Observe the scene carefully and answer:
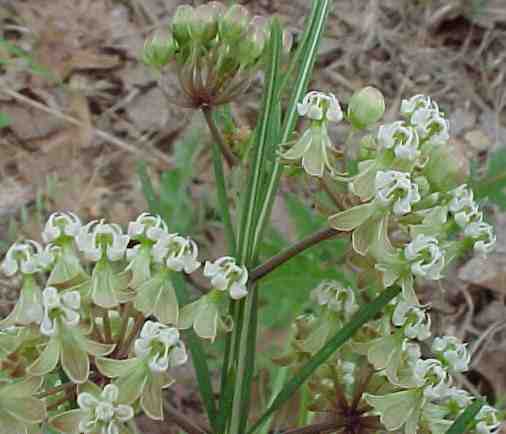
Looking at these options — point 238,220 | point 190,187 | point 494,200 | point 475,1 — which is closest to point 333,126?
point 190,187

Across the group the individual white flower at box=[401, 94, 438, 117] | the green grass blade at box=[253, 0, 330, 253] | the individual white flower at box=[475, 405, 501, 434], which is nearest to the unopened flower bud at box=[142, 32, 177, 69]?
the green grass blade at box=[253, 0, 330, 253]

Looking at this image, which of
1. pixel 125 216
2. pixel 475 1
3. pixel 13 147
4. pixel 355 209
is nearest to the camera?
pixel 355 209

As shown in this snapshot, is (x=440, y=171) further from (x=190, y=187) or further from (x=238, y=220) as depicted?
(x=190, y=187)

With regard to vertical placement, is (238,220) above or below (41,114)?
above

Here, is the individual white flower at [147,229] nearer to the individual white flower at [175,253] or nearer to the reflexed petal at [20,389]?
the individual white flower at [175,253]

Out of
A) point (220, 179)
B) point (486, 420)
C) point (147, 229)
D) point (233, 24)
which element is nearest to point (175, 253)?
point (147, 229)

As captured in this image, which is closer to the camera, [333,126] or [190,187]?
[190,187]

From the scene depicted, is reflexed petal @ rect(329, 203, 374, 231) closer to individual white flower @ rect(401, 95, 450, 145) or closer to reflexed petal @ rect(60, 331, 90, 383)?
individual white flower @ rect(401, 95, 450, 145)

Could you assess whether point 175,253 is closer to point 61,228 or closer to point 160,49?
point 61,228
